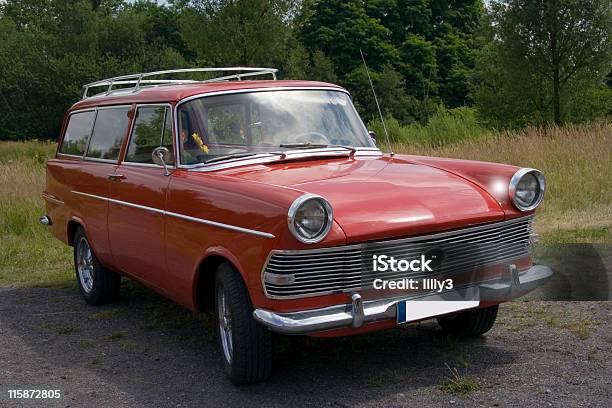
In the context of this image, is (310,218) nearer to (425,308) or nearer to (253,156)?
(425,308)

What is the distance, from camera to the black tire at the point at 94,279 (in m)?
6.59

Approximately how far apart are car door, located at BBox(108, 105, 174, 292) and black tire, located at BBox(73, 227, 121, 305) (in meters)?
0.71

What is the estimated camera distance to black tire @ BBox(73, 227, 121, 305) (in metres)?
6.59

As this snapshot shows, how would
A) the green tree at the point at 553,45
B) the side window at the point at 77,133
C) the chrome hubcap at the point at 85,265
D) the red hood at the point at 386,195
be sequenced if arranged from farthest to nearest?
the green tree at the point at 553,45, the side window at the point at 77,133, the chrome hubcap at the point at 85,265, the red hood at the point at 386,195

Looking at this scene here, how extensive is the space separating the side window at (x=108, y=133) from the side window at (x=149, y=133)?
0.22 m

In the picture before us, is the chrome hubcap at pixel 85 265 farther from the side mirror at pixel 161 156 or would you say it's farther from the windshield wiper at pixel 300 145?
the windshield wiper at pixel 300 145

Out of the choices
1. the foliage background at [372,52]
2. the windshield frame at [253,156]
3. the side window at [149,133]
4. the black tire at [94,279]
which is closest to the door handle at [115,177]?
the side window at [149,133]

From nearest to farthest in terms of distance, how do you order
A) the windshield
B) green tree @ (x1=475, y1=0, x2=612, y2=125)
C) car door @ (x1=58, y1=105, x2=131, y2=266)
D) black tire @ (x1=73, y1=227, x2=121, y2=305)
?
the windshield, car door @ (x1=58, y1=105, x2=131, y2=266), black tire @ (x1=73, y1=227, x2=121, y2=305), green tree @ (x1=475, y1=0, x2=612, y2=125)

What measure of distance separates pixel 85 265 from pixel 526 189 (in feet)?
13.1

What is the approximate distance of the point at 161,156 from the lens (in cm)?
516

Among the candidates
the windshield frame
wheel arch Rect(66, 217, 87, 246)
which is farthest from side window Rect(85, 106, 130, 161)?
the windshield frame

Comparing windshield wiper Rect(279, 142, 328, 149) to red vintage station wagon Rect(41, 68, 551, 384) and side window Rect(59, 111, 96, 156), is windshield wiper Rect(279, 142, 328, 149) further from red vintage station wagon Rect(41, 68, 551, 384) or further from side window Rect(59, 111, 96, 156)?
side window Rect(59, 111, 96, 156)
